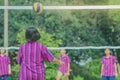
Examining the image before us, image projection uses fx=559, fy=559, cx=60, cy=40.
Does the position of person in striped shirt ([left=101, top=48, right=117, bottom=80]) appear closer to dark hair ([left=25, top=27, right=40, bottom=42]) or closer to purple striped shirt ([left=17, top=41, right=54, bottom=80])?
purple striped shirt ([left=17, top=41, right=54, bottom=80])

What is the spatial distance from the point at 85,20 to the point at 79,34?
1.96 feet

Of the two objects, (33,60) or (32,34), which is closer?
(32,34)

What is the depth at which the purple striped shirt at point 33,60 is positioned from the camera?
6.14 meters

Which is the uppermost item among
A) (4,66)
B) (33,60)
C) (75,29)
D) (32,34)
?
(32,34)

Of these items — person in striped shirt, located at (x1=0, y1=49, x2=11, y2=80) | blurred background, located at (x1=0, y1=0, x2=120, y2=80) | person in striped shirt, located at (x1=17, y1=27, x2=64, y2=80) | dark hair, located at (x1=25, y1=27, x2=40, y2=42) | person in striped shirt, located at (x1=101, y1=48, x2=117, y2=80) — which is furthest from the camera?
blurred background, located at (x1=0, y1=0, x2=120, y2=80)

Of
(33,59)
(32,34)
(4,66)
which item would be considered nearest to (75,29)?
(4,66)

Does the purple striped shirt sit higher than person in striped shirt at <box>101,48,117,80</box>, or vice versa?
the purple striped shirt

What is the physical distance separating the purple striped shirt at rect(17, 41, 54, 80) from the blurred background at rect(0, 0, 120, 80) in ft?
37.4

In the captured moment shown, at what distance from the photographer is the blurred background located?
18.0 meters

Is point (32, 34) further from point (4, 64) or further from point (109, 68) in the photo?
point (4, 64)

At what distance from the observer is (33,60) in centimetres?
616

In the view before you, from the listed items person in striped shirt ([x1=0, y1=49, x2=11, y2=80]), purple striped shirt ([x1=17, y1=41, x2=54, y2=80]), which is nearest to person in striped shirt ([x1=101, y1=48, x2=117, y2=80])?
person in striped shirt ([x1=0, y1=49, x2=11, y2=80])

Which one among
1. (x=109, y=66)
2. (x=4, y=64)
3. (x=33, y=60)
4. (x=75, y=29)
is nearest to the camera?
(x=33, y=60)

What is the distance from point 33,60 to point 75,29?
40.7ft
